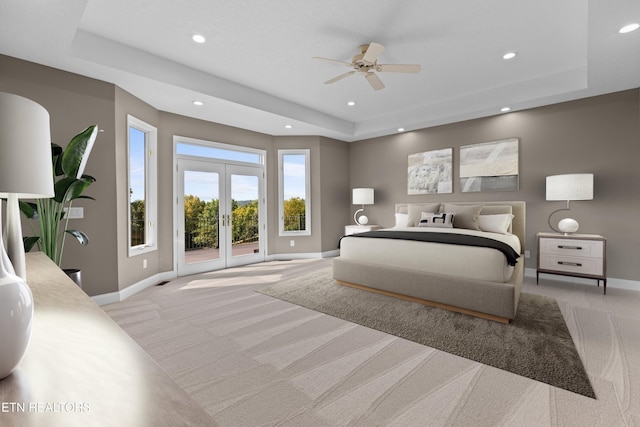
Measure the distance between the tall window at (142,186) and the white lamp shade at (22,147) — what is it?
362cm

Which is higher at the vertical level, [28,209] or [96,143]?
[96,143]

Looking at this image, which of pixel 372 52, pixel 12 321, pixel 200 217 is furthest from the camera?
pixel 200 217

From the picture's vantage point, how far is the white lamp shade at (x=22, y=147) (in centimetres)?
63

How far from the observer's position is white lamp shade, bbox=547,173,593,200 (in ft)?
12.0

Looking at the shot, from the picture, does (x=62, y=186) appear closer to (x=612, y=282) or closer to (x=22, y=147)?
(x=22, y=147)

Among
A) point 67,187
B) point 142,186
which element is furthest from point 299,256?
point 67,187

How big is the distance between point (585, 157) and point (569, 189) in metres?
0.74

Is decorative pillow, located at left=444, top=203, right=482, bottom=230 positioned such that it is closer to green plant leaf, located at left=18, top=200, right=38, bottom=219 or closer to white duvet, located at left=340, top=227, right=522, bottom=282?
white duvet, located at left=340, top=227, right=522, bottom=282

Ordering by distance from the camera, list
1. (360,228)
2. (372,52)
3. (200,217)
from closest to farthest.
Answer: (372,52), (200,217), (360,228)

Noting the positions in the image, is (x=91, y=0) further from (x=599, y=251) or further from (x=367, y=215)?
(x=599, y=251)

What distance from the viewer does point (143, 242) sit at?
417 cm

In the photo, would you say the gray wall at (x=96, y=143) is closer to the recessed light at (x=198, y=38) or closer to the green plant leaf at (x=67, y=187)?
the green plant leaf at (x=67, y=187)

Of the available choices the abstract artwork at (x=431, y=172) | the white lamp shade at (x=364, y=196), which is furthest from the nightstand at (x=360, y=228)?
the abstract artwork at (x=431, y=172)

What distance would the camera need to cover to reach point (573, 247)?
3705 millimetres
